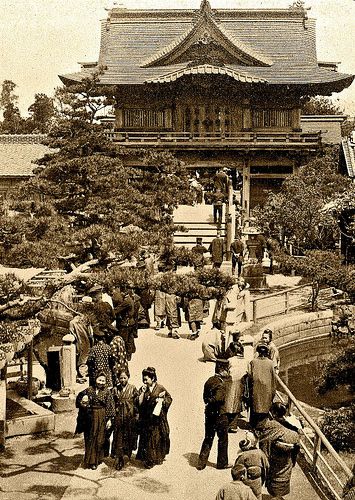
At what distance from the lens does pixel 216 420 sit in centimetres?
848

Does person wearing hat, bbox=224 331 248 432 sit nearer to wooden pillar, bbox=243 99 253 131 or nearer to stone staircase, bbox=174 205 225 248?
stone staircase, bbox=174 205 225 248

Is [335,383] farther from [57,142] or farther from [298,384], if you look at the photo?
[57,142]

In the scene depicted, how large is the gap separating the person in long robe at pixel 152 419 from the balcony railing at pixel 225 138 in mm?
22811

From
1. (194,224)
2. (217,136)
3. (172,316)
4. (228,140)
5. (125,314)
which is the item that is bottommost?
(172,316)

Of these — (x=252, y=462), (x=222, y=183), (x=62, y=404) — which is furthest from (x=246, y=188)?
(x=252, y=462)

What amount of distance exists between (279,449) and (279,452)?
41 mm

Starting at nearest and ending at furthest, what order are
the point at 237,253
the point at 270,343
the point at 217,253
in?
the point at 270,343 < the point at 217,253 < the point at 237,253

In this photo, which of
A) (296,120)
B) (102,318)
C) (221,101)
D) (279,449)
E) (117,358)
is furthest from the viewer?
(296,120)

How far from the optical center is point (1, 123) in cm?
4700

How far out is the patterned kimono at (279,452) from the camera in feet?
24.9

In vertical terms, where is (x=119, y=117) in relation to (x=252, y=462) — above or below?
above

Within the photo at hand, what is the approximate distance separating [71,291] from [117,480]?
5964 millimetres

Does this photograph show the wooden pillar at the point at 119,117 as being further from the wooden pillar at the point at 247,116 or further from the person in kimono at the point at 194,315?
the person in kimono at the point at 194,315

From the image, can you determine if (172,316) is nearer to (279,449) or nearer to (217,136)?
(279,449)
